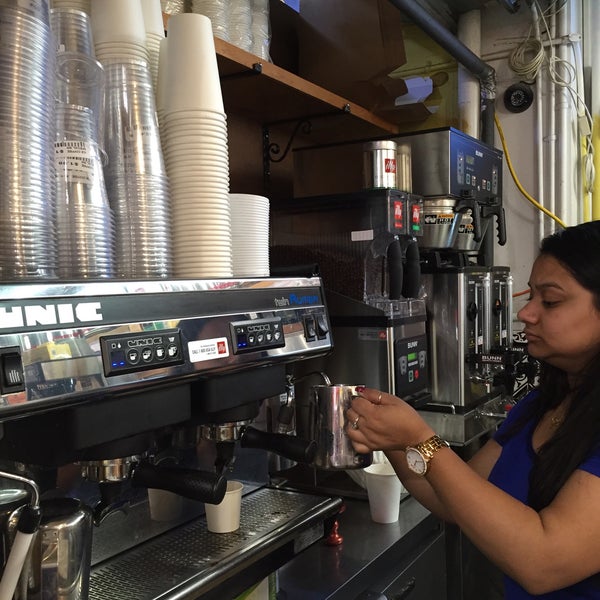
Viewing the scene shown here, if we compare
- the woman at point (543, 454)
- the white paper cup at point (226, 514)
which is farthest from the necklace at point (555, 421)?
the white paper cup at point (226, 514)

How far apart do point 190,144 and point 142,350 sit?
37 cm

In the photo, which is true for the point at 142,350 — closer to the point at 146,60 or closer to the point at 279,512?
the point at 146,60

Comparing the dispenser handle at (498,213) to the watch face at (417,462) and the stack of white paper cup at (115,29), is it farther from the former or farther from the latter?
the stack of white paper cup at (115,29)

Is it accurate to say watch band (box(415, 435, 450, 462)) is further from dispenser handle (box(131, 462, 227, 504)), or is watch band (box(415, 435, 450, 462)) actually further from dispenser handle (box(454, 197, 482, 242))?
dispenser handle (box(454, 197, 482, 242))

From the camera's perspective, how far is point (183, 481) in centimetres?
91

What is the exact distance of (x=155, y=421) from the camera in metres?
0.88

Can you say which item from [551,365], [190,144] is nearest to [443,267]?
[551,365]

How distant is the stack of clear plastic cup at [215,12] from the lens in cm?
143

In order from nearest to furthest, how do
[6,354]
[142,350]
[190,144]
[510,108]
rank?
[6,354], [142,350], [190,144], [510,108]

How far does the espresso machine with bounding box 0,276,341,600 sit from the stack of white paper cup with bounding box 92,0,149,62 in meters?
0.37

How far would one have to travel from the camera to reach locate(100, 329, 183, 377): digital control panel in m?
0.79

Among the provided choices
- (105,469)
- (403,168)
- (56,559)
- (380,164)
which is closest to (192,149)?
(105,469)

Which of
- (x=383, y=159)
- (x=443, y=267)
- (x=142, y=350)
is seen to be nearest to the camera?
(x=142, y=350)

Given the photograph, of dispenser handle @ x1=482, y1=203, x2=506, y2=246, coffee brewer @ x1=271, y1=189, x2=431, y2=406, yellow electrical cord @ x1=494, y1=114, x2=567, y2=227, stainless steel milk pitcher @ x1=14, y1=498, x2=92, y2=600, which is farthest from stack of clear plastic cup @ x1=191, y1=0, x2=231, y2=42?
yellow electrical cord @ x1=494, y1=114, x2=567, y2=227
